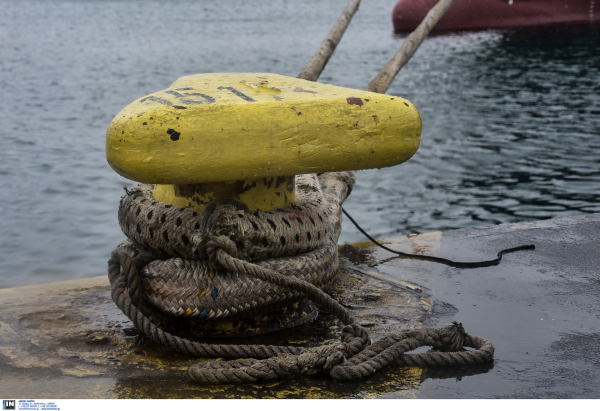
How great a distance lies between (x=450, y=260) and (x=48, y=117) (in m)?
9.57

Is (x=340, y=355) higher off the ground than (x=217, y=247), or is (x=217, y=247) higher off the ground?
(x=217, y=247)

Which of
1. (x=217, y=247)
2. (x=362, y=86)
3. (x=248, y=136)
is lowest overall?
(x=362, y=86)

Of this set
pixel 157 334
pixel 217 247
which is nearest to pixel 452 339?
pixel 217 247

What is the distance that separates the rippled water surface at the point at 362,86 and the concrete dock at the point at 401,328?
272 centimetres

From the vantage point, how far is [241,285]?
6.88ft

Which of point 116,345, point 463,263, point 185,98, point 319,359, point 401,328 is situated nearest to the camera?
point 319,359

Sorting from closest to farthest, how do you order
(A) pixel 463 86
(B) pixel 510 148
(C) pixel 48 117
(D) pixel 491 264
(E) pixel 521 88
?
(D) pixel 491 264, (B) pixel 510 148, (C) pixel 48 117, (E) pixel 521 88, (A) pixel 463 86

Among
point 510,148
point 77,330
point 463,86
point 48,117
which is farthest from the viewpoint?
point 463,86

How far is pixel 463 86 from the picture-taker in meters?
14.7

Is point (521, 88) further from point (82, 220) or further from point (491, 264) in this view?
point (491, 264)

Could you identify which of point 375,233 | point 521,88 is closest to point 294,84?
point 375,233

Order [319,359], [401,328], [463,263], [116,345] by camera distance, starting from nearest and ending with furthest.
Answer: [319,359]
[116,345]
[401,328]
[463,263]

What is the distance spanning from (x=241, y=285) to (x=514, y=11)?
21.6 meters

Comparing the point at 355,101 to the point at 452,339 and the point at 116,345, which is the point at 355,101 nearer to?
the point at 452,339
